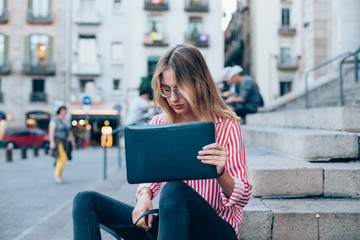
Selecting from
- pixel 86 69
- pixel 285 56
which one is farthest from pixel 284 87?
pixel 86 69

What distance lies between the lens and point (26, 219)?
4586 millimetres

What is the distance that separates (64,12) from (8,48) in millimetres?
5214

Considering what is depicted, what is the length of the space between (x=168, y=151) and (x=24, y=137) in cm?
2431

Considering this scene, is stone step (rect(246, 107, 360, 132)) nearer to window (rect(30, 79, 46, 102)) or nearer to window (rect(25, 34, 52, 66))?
window (rect(30, 79, 46, 102))

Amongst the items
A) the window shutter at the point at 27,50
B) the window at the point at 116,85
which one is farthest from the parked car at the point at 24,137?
the window at the point at 116,85

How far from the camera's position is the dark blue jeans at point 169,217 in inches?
64.1

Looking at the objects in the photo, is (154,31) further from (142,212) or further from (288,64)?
(142,212)

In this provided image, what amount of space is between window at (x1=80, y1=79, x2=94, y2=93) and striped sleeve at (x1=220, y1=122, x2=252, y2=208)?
26.3m

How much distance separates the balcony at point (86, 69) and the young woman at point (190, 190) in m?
25.8

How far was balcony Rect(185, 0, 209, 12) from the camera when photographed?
25.8 m

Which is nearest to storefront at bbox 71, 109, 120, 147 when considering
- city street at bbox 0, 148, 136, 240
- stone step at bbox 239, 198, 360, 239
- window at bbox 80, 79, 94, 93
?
window at bbox 80, 79, 94, 93

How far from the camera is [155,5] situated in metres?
25.5

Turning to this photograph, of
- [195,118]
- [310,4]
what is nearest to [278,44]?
[310,4]

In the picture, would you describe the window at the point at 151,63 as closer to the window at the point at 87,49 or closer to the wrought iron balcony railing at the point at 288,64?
the window at the point at 87,49
